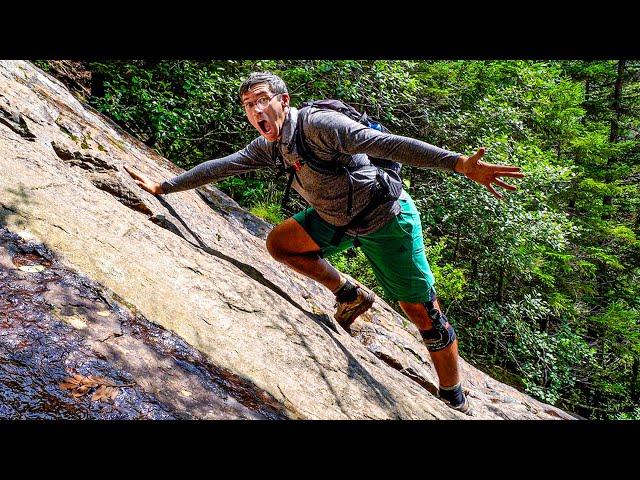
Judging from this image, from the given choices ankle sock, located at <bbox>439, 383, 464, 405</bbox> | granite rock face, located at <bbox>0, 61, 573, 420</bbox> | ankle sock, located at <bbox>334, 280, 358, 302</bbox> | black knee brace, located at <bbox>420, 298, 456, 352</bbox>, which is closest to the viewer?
granite rock face, located at <bbox>0, 61, 573, 420</bbox>

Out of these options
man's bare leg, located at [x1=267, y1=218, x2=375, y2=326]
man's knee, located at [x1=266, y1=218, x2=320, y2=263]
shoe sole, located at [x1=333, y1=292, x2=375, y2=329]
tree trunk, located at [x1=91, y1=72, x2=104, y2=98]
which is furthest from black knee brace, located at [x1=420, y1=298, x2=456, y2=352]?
tree trunk, located at [x1=91, y1=72, x2=104, y2=98]

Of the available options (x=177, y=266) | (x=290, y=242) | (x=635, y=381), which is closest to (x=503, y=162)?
(x=290, y=242)

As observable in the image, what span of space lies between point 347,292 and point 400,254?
0.89 meters

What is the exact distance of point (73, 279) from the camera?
2182mm

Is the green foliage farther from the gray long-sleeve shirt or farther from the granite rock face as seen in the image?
the gray long-sleeve shirt

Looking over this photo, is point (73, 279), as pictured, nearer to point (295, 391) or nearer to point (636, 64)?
point (295, 391)

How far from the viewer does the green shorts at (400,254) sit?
3537 mm

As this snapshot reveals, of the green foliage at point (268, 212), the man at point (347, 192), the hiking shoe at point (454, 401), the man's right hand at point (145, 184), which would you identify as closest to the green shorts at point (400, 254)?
the man at point (347, 192)

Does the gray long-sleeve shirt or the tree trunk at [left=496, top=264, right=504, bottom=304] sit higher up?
the gray long-sleeve shirt

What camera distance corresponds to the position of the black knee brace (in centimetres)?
372

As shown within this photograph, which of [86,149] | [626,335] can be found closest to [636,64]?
[626,335]

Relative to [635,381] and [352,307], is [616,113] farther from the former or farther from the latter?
[352,307]

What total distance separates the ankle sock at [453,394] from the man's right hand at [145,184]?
2998mm
